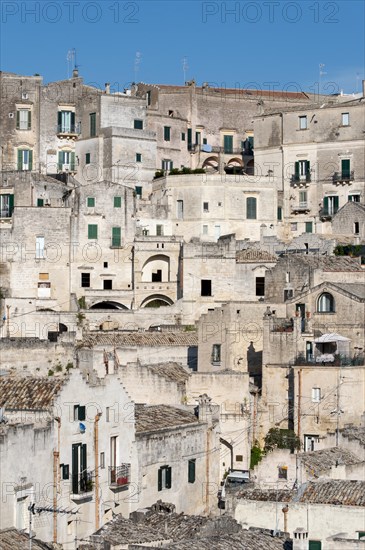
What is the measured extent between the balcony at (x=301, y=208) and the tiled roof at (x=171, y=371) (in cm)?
2317

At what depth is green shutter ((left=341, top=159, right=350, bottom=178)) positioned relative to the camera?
226 ft

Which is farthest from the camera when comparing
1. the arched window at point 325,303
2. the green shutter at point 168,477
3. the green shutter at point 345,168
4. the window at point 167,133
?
the window at point 167,133

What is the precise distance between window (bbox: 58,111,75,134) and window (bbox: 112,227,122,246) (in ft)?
28.8

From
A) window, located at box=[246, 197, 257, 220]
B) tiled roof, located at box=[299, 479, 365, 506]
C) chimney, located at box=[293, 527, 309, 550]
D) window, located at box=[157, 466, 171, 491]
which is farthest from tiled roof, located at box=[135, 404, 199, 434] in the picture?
window, located at box=[246, 197, 257, 220]

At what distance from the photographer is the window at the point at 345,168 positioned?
69.0m

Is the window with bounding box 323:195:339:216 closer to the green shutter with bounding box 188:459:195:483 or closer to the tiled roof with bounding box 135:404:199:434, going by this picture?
the tiled roof with bounding box 135:404:199:434

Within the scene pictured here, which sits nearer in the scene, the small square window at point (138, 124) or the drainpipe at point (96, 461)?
the drainpipe at point (96, 461)

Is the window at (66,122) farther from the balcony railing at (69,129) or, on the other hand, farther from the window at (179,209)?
the window at (179,209)

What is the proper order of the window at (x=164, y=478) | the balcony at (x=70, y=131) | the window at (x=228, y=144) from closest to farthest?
the window at (x=164, y=478) → the balcony at (x=70, y=131) → the window at (x=228, y=144)

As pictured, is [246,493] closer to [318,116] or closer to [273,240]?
[273,240]

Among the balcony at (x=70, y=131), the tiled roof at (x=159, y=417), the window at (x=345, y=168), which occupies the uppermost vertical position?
the balcony at (x=70, y=131)

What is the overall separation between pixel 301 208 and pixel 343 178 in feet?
8.87

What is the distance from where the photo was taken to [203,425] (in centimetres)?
4028

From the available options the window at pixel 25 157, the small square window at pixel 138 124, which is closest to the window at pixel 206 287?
the small square window at pixel 138 124
